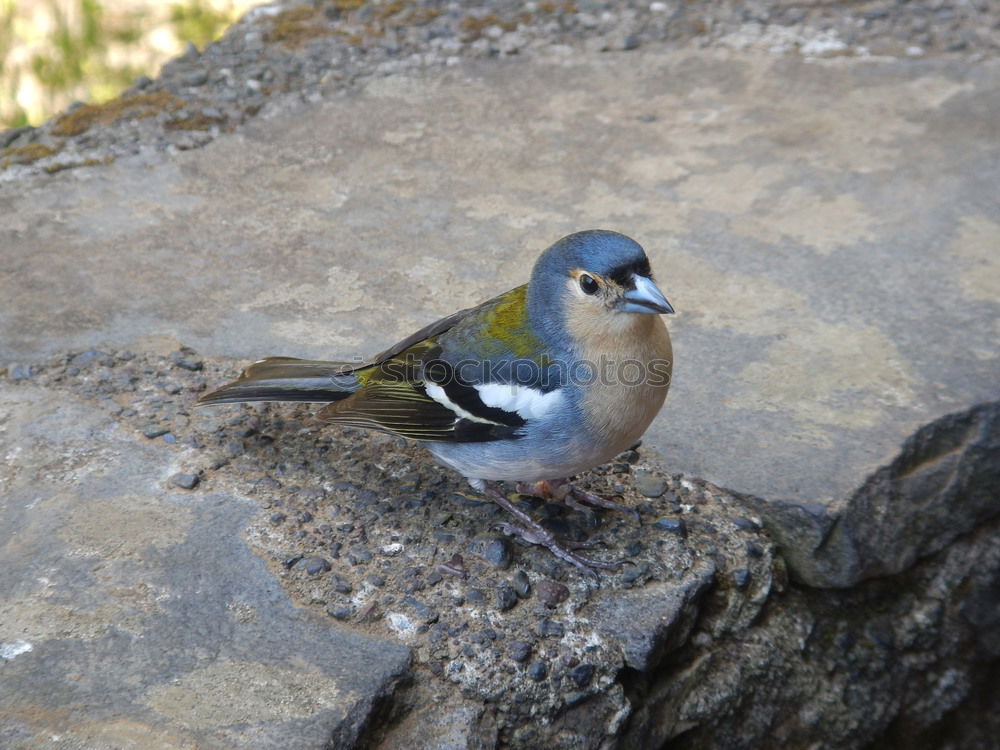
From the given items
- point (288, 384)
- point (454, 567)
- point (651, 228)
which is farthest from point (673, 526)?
point (651, 228)

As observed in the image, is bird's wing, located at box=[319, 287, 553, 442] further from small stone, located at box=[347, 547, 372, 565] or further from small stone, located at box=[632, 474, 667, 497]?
small stone, located at box=[632, 474, 667, 497]

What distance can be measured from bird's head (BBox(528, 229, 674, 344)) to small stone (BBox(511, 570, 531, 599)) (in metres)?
0.58

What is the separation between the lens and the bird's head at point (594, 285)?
2.60m

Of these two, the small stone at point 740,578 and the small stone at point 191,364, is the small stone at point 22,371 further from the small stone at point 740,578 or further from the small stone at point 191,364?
the small stone at point 740,578

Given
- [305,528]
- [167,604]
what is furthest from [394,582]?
[167,604]

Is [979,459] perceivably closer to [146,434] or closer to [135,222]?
[146,434]

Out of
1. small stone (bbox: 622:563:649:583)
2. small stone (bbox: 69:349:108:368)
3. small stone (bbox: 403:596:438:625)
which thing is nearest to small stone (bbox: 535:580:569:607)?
small stone (bbox: 622:563:649:583)

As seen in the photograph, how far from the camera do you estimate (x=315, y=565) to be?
2.56 meters

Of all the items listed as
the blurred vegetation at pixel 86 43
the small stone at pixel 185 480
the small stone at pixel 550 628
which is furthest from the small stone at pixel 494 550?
the blurred vegetation at pixel 86 43

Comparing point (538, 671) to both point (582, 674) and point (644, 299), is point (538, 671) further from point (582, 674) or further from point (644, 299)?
point (644, 299)

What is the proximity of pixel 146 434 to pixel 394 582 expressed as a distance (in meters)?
0.85

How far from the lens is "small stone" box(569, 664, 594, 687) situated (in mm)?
2410

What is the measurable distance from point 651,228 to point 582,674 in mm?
1876

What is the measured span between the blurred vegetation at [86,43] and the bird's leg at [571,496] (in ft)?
12.4
